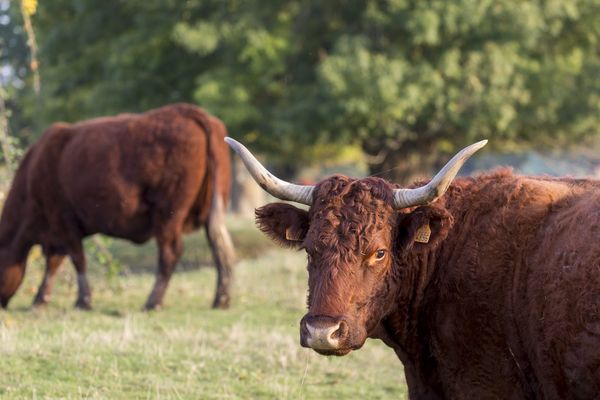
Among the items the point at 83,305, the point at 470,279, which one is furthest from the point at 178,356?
the point at 83,305

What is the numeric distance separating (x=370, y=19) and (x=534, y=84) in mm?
4168

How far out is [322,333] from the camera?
4.86m

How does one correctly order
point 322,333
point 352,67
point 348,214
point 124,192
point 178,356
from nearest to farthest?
point 322,333, point 348,214, point 178,356, point 124,192, point 352,67

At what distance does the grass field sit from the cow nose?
4.08ft

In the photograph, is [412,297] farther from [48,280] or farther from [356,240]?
[48,280]

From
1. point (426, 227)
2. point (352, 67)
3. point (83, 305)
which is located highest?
point (352, 67)

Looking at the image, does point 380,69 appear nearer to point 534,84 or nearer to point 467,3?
point 467,3

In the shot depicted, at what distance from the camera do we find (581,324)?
4.61m

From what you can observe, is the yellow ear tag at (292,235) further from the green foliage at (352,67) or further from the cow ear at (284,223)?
the green foliage at (352,67)

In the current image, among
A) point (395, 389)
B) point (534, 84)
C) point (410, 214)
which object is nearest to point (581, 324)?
point (410, 214)

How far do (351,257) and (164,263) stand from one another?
7138mm

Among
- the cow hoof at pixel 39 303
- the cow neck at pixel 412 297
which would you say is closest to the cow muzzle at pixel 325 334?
the cow neck at pixel 412 297

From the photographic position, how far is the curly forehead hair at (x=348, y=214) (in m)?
5.21

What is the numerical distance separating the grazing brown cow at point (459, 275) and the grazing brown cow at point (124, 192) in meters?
6.32
